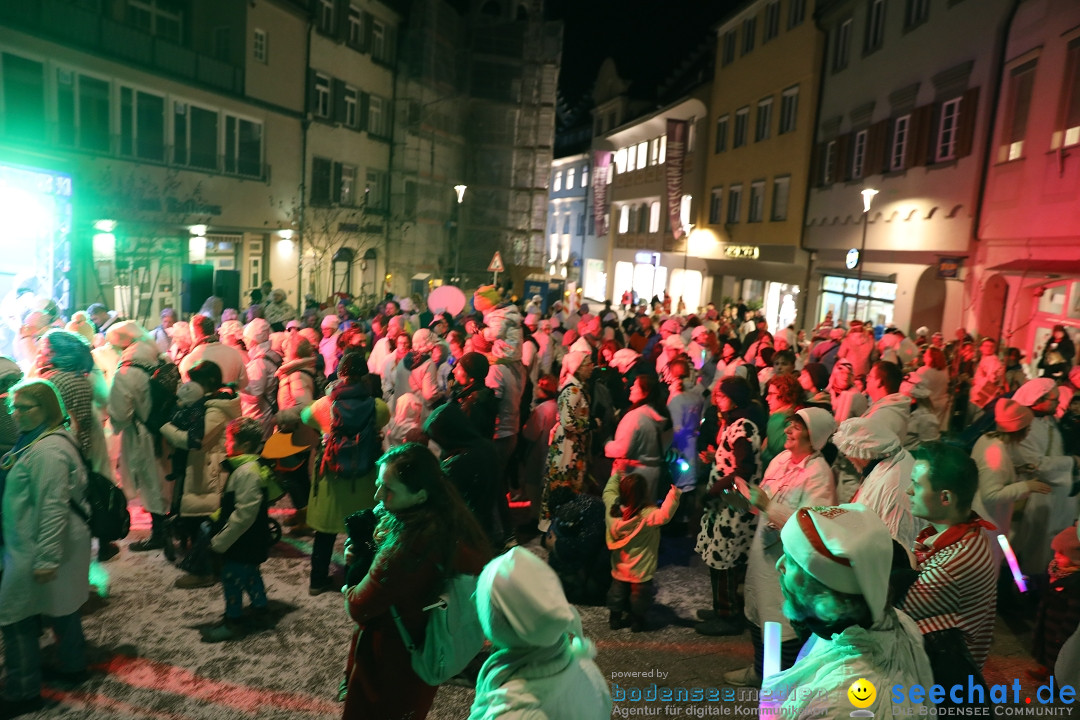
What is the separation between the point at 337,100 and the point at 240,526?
28.7 metres

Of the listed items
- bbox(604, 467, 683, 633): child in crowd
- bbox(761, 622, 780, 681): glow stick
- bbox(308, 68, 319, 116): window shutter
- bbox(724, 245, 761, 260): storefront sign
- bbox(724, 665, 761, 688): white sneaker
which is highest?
bbox(308, 68, 319, 116): window shutter

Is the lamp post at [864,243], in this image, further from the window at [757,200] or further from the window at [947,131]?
the window at [757,200]

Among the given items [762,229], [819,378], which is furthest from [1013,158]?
[762,229]

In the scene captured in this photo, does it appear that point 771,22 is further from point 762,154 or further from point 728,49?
point 762,154

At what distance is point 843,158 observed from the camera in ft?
74.5

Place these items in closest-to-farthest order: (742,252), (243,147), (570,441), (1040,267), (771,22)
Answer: (570,441)
(1040,267)
(243,147)
(771,22)
(742,252)

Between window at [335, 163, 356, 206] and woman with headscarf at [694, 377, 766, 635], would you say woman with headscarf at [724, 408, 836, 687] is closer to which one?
woman with headscarf at [694, 377, 766, 635]

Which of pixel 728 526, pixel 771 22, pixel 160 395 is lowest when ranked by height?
pixel 728 526

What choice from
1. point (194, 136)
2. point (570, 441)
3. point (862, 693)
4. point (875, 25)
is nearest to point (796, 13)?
point (875, 25)

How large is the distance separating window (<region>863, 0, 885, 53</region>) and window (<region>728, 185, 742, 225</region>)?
Result: 9334mm

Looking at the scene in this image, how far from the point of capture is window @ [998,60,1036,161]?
1460 centimetres

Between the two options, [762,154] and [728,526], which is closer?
[728,526]

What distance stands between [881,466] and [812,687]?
2.42 m

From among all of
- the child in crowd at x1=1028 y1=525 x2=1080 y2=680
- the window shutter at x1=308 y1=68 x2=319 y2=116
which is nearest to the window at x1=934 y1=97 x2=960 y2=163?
the child in crowd at x1=1028 y1=525 x2=1080 y2=680
